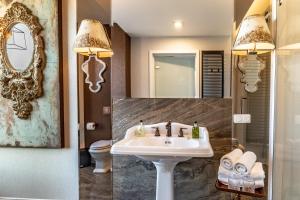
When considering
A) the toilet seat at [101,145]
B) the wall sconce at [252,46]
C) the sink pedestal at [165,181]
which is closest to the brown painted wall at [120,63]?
the toilet seat at [101,145]

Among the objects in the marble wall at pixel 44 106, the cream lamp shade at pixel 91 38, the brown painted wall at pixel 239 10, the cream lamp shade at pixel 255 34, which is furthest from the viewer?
the marble wall at pixel 44 106

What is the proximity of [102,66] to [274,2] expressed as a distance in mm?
1678

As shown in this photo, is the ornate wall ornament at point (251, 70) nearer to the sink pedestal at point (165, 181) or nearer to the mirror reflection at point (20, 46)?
the sink pedestal at point (165, 181)

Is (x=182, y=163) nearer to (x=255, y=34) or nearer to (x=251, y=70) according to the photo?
(x=251, y=70)

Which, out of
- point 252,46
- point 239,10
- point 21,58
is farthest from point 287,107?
point 21,58

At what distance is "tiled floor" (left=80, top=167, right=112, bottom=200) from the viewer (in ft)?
8.60

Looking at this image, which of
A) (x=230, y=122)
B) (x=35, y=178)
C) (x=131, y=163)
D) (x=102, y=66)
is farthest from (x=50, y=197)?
(x=230, y=122)

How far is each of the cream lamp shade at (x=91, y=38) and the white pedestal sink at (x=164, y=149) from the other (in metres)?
0.83

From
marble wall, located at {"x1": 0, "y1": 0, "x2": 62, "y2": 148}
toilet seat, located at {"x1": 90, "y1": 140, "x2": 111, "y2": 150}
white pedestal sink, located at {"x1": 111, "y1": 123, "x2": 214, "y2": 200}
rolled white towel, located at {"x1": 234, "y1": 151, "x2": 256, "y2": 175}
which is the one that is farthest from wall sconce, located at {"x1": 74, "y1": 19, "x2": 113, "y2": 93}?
rolled white towel, located at {"x1": 234, "y1": 151, "x2": 256, "y2": 175}

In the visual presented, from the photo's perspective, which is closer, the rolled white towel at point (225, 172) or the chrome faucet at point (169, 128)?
the rolled white towel at point (225, 172)

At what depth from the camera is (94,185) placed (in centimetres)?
263

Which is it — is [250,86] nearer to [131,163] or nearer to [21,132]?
[131,163]

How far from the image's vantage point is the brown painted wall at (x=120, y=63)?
2.54 m

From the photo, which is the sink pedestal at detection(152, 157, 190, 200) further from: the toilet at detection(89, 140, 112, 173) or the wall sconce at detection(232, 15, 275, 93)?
the wall sconce at detection(232, 15, 275, 93)
